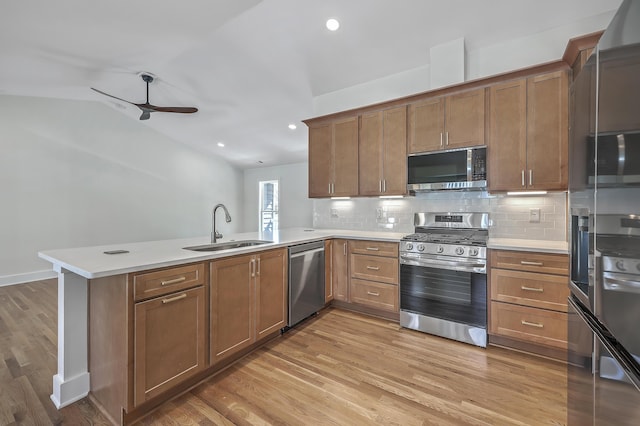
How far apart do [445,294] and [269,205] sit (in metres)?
6.28

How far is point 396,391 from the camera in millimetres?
1842

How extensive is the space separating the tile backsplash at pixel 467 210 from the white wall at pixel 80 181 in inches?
175

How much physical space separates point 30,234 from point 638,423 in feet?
22.6

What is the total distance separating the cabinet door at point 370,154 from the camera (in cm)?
332

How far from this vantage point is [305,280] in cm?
287

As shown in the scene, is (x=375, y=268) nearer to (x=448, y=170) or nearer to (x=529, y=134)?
(x=448, y=170)

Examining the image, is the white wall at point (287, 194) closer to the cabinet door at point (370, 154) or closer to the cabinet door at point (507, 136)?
the cabinet door at point (370, 154)

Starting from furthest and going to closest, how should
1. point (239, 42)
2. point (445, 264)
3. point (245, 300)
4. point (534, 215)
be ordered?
point (239, 42) → point (534, 215) → point (445, 264) → point (245, 300)

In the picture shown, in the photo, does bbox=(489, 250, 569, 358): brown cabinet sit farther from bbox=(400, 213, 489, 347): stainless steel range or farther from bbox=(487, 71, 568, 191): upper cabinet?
bbox=(487, 71, 568, 191): upper cabinet

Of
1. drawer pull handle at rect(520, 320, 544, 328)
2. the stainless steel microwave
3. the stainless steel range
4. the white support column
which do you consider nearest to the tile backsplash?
the stainless steel range

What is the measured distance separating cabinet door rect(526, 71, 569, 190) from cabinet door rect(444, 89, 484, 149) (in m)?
0.39

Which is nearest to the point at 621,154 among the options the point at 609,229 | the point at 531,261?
the point at 609,229

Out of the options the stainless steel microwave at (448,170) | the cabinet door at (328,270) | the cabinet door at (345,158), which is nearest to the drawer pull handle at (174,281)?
the cabinet door at (328,270)

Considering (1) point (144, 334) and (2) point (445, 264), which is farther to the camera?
(2) point (445, 264)
